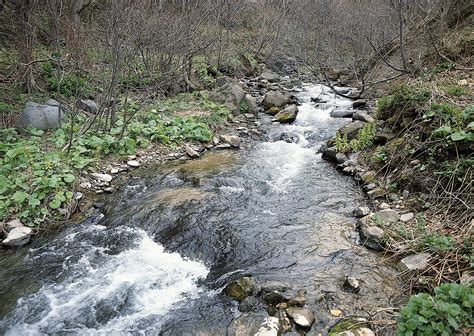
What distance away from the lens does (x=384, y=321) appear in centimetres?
326

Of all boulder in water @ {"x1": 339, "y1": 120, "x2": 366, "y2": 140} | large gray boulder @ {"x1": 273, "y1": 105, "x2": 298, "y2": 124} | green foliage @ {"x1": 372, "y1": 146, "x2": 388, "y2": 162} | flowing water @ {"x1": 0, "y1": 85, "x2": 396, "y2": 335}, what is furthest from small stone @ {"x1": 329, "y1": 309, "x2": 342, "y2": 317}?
large gray boulder @ {"x1": 273, "y1": 105, "x2": 298, "y2": 124}

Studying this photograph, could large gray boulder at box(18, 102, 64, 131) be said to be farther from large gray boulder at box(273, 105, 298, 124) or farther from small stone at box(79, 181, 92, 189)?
large gray boulder at box(273, 105, 298, 124)

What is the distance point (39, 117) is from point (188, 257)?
498cm

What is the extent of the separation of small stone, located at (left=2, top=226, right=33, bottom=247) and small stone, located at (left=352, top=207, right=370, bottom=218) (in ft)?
15.3

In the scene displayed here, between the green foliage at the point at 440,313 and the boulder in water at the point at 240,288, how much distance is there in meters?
1.60

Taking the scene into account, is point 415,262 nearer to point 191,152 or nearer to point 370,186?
point 370,186

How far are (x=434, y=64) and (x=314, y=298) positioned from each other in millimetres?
6198

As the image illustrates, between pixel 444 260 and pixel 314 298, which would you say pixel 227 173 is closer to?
pixel 314 298

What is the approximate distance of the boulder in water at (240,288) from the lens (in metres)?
3.81

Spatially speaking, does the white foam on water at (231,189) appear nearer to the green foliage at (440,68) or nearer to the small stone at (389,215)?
the small stone at (389,215)

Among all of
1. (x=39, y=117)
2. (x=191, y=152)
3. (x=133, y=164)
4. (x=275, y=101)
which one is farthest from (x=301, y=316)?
(x=275, y=101)

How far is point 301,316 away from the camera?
3.42 m

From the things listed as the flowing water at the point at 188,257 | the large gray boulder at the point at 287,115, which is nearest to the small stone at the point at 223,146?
the flowing water at the point at 188,257

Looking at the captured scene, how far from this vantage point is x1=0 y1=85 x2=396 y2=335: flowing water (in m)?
3.66
